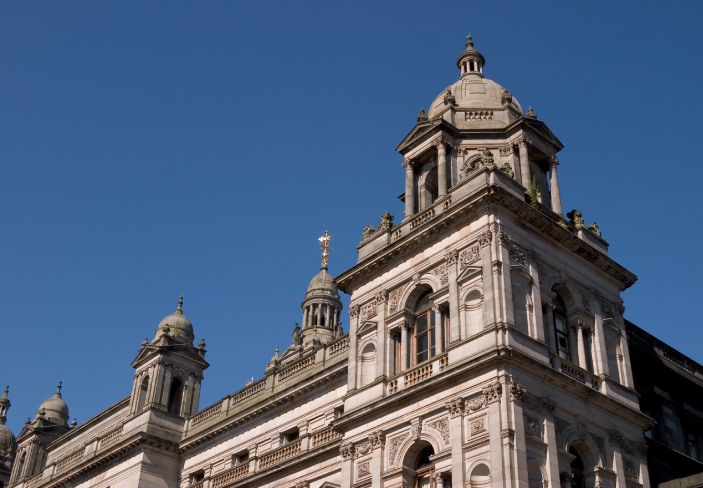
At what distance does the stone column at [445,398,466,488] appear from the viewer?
26797 millimetres

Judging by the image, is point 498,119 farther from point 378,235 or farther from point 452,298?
point 452,298

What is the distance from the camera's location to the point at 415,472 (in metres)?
29.0

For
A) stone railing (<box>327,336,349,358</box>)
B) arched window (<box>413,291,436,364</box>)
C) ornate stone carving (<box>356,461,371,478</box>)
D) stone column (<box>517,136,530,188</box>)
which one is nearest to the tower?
stone railing (<box>327,336,349,358</box>)

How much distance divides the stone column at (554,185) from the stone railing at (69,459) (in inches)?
1234

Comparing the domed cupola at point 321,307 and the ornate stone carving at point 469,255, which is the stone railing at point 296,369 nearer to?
the ornate stone carving at point 469,255

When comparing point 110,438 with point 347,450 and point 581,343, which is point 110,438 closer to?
point 347,450

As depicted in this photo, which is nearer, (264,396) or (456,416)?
(456,416)

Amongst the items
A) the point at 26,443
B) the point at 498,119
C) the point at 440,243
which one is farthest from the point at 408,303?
the point at 26,443

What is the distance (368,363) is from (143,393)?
19.9 metres

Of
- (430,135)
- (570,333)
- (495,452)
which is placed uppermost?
(430,135)

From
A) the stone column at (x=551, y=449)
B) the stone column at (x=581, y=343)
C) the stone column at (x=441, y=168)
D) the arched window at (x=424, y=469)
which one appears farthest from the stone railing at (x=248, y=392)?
the stone column at (x=551, y=449)

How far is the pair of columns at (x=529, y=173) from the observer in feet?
117

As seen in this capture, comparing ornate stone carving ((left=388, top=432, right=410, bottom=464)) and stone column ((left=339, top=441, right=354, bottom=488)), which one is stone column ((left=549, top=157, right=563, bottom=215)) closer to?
ornate stone carving ((left=388, top=432, right=410, bottom=464))

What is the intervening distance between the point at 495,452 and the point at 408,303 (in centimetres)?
810
